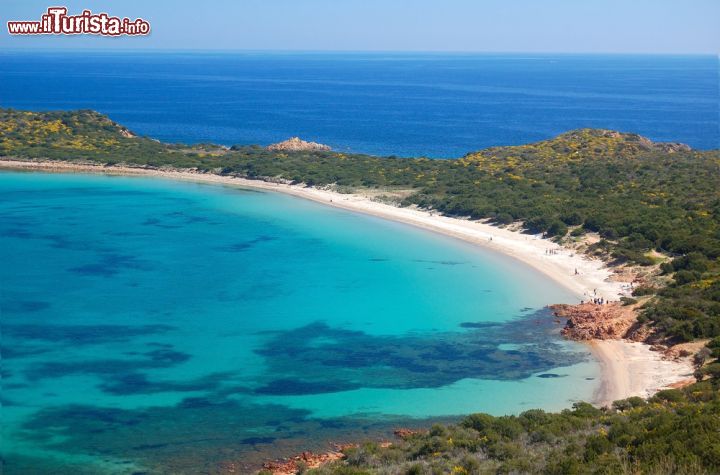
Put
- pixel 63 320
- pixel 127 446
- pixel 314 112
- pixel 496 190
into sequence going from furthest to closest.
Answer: pixel 314 112 → pixel 496 190 → pixel 63 320 → pixel 127 446

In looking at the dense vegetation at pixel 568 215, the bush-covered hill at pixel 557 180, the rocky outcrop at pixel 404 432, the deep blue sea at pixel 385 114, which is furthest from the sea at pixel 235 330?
the deep blue sea at pixel 385 114

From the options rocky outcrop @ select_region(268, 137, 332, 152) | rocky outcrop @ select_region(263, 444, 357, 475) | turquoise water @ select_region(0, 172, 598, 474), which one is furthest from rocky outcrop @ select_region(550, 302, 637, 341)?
rocky outcrop @ select_region(268, 137, 332, 152)

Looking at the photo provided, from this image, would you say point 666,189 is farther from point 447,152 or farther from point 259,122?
point 259,122

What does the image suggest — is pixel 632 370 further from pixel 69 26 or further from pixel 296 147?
pixel 296 147

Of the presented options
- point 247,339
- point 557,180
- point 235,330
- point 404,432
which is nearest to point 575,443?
point 404,432

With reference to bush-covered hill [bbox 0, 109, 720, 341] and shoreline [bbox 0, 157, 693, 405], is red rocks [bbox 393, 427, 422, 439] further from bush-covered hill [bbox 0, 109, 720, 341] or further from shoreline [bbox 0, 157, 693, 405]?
bush-covered hill [bbox 0, 109, 720, 341]

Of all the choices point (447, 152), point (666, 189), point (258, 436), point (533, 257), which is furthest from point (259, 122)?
point (258, 436)
